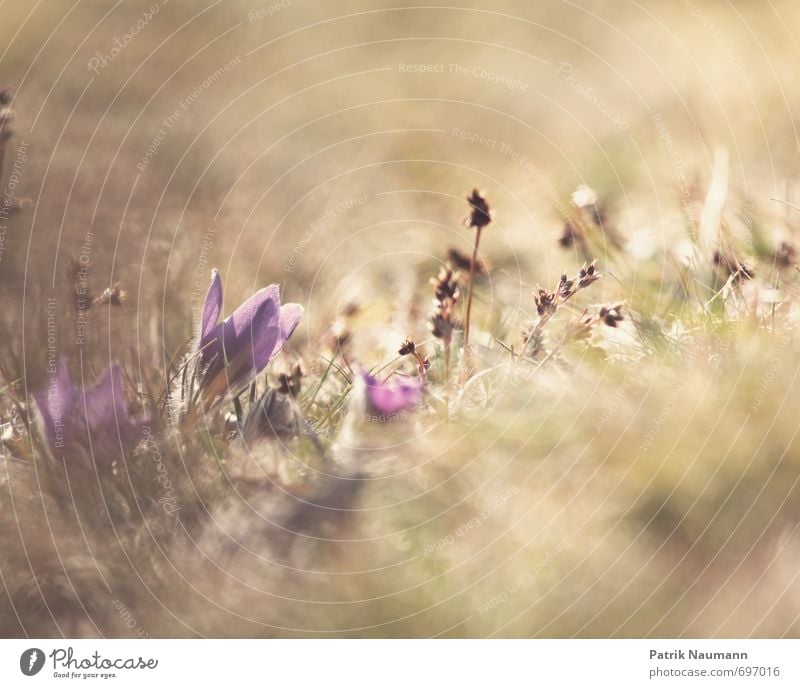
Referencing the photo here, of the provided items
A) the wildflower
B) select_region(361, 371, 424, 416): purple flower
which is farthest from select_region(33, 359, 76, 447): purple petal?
the wildflower

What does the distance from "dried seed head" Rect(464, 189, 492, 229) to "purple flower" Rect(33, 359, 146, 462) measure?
0.32 meters

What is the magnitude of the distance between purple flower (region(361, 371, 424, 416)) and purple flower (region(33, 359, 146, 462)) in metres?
0.19

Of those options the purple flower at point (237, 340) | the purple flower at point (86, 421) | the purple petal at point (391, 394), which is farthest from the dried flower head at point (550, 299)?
the purple flower at point (86, 421)

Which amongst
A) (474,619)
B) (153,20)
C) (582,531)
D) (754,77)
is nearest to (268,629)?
(474,619)

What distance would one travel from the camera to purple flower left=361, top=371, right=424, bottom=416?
0.65 m

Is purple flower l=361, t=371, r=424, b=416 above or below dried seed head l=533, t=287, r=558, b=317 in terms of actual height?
below

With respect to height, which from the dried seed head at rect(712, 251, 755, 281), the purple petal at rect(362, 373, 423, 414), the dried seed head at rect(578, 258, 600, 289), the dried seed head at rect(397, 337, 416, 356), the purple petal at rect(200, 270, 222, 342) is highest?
the purple petal at rect(200, 270, 222, 342)

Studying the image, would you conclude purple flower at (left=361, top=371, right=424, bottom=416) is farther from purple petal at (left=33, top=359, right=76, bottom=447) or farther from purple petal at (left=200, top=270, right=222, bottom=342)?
purple petal at (left=33, top=359, right=76, bottom=447)

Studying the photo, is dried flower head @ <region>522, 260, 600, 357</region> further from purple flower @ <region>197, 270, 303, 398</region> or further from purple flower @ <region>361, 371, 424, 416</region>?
purple flower @ <region>197, 270, 303, 398</region>

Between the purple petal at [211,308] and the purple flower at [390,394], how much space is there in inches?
5.1

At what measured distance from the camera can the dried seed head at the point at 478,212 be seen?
67 centimetres

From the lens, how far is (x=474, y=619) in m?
0.65

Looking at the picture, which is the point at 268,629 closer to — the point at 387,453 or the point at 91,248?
the point at 387,453
